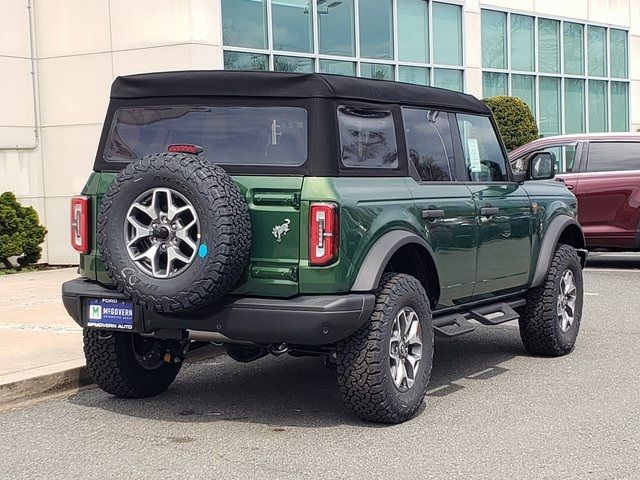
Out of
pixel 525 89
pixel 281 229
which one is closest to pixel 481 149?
pixel 281 229

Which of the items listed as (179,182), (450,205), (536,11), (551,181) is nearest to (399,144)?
(450,205)

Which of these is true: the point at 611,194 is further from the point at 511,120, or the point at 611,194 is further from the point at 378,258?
the point at 378,258

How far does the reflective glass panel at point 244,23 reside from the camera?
52.5ft

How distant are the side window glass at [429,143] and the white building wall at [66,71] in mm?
8562

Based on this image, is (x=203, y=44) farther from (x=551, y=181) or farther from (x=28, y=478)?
(x=28, y=478)

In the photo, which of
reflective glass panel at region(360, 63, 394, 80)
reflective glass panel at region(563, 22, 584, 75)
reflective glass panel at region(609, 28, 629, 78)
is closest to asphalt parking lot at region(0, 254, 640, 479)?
reflective glass panel at region(360, 63, 394, 80)

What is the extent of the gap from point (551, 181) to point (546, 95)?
1613 cm

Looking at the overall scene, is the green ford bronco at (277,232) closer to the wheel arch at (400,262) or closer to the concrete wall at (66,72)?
the wheel arch at (400,262)

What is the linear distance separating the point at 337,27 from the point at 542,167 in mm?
10529

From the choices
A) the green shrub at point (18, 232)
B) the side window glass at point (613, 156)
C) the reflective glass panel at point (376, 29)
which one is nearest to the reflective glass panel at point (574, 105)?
the reflective glass panel at point (376, 29)

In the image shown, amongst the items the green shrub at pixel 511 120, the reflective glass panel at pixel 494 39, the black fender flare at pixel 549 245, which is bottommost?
the black fender flare at pixel 549 245

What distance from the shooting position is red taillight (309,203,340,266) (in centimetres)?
585

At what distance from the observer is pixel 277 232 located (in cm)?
594

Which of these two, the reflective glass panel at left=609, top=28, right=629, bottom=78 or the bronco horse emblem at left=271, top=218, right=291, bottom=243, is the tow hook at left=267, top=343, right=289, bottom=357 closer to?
the bronco horse emblem at left=271, top=218, right=291, bottom=243
